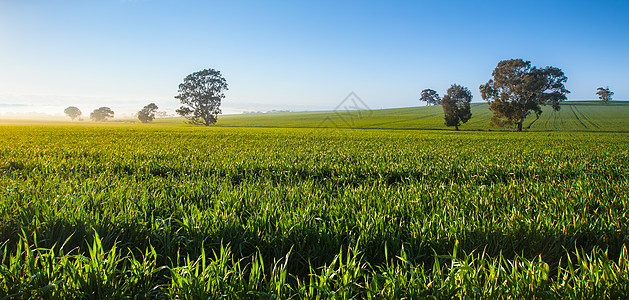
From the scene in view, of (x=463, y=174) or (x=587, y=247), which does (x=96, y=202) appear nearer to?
(x=587, y=247)

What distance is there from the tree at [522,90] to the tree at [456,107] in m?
8.21

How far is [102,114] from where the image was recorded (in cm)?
16912

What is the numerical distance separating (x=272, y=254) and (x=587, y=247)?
11.5 ft

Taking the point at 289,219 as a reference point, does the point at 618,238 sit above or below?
below

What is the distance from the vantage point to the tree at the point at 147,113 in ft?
458

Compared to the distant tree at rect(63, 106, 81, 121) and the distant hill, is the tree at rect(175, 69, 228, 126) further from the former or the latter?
the distant tree at rect(63, 106, 81, 121)

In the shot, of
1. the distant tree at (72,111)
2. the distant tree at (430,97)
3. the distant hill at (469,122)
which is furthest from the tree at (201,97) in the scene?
the distant tree at (72,111)

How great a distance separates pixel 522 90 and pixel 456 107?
47.2ft

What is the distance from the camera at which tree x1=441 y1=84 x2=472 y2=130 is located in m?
72.1

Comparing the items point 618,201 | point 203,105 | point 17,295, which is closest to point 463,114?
point 203,105

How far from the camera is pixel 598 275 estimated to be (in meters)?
2.20

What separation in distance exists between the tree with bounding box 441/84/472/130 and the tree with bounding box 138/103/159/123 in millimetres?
126449

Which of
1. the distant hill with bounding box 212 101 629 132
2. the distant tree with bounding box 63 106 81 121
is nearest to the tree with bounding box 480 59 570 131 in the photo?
the distant hill with bounding box 212 101 629 132

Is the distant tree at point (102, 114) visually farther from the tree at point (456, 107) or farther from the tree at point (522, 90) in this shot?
the tree at point (522, 90)
